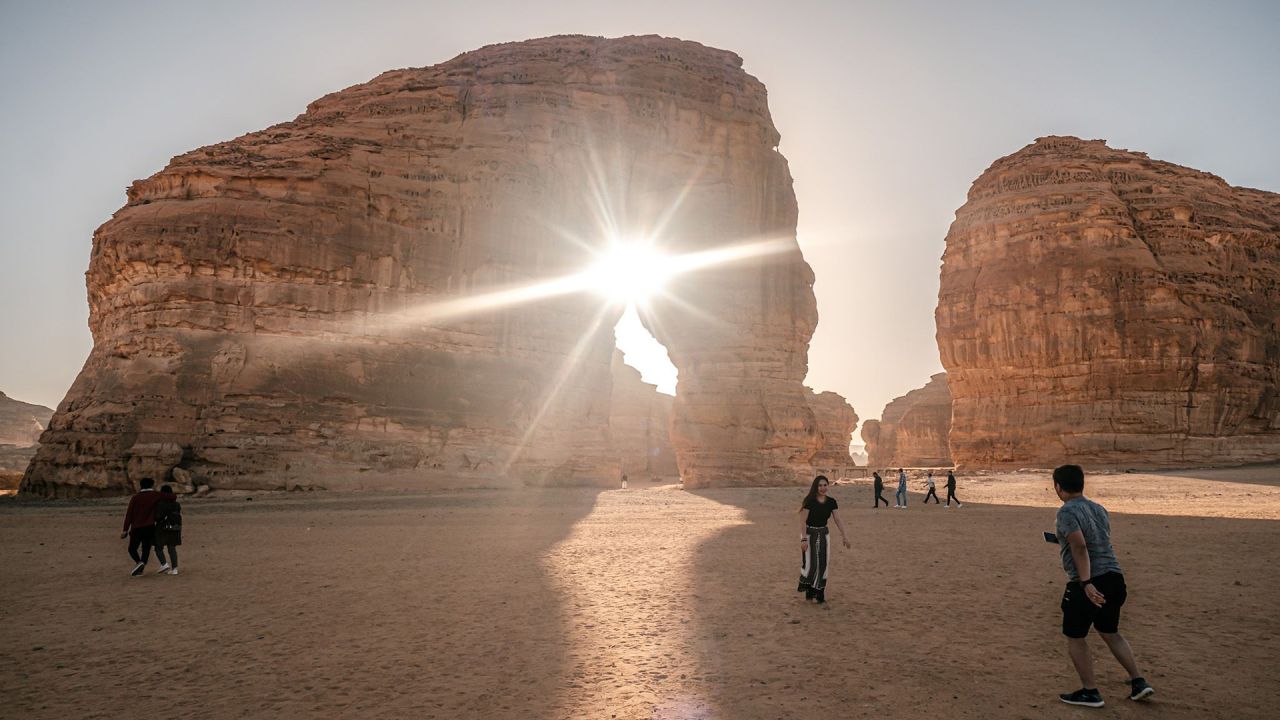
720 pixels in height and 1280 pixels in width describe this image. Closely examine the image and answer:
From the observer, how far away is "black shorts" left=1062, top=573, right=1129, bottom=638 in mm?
4910

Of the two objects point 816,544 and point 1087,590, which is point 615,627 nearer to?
point 816,544

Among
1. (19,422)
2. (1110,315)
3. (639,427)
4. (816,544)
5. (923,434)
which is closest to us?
(816,544)

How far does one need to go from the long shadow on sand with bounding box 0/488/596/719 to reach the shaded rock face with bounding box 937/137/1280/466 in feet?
132

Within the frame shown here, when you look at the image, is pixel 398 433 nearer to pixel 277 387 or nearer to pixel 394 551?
pixel 277 387

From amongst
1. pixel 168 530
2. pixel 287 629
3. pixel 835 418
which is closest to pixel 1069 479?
pixel 287 629

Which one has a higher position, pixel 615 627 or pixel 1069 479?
pixel 1069 479

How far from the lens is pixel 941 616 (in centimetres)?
769

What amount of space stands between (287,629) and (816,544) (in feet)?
19.3

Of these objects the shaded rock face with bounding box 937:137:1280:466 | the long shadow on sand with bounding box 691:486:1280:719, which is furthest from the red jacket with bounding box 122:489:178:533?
the shaded rock face with bounding box 937:137:1280:466

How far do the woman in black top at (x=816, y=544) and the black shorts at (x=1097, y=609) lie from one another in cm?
345

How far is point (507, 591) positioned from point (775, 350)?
29.7 meters

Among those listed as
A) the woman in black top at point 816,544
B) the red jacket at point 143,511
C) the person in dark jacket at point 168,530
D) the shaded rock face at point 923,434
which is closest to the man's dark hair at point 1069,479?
the woman in black top at point 816,544

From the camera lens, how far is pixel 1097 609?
4.92 m

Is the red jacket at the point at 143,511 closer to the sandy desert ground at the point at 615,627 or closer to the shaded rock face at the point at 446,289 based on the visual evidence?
the sandy desert ground at the point at 615,627
